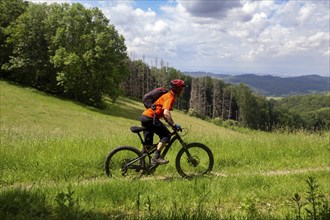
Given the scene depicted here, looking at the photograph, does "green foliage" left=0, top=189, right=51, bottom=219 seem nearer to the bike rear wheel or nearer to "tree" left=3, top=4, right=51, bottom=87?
the bike rear wheel

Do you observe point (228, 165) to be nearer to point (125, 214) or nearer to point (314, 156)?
point (314, 156)

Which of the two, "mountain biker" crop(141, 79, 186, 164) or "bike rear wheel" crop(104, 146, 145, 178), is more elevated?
"mountain biker" crop(141, 79, 186, 164)

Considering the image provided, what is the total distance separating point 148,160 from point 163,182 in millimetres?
1657

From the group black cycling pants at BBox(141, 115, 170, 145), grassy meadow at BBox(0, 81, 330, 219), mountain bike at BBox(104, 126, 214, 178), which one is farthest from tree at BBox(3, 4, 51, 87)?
black cycling pants at BBox(141, 115, 170, 145)

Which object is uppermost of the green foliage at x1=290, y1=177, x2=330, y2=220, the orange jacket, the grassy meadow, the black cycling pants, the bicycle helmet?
the bicycle helmet

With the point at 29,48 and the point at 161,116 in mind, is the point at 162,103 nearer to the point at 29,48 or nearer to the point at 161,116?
the point at 161,116

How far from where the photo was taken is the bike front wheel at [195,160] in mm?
8469

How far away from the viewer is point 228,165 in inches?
379

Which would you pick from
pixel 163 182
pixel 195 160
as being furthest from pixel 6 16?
pixel 163 182

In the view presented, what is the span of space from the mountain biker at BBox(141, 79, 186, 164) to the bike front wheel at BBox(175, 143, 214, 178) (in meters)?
0.71

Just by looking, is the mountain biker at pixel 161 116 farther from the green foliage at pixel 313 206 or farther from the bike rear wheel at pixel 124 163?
the green foliage at pixel 313 206

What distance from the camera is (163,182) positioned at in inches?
275

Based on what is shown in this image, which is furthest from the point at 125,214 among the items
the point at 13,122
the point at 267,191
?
the point at 13,122

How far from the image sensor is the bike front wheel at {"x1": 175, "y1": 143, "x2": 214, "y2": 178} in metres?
8.47
